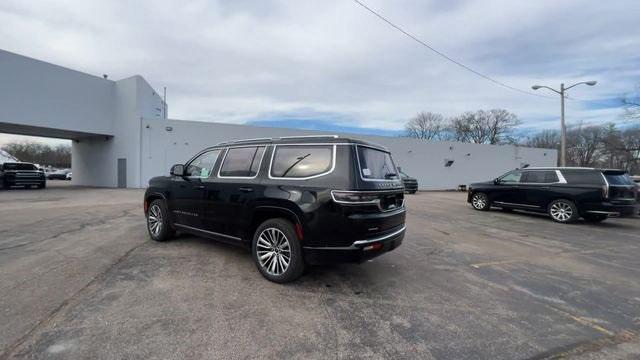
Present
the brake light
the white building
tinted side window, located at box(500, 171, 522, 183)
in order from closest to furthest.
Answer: the brake light
tinted side window, located at box(500, 171, 522, 183)
the white building

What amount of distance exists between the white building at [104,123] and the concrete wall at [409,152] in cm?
6

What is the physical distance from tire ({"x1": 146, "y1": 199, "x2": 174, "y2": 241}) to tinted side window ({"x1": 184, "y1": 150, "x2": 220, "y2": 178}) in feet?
2.95

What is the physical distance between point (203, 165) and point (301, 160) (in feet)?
6.88

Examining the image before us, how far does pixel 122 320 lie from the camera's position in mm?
3277

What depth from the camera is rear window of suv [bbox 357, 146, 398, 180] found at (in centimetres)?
416

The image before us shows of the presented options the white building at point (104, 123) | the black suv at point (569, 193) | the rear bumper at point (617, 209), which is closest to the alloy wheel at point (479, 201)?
the black suv at point (569, 193)

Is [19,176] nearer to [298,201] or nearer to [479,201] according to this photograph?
[298,201]

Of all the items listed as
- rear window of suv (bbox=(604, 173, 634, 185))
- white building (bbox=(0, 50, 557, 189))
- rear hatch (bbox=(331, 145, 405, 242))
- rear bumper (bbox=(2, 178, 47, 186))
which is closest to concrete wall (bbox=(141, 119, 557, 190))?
white building (bbox=(0, 50, 557, 189))

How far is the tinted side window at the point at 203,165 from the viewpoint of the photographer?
18.0ft

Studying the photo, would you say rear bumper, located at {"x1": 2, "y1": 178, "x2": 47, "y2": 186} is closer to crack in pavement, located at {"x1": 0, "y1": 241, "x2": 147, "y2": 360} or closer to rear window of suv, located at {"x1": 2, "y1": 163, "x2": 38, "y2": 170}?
rear window of suv, located at {"x1": 2, "y1": 163, "x2": 38, "y2": 170}

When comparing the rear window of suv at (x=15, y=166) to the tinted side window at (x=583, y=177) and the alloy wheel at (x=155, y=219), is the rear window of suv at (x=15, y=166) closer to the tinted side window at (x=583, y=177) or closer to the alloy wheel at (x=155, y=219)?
the alloy wheel at (x=155, y=219)

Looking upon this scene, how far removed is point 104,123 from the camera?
2270 cm

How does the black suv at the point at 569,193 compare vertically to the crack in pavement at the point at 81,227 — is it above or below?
above

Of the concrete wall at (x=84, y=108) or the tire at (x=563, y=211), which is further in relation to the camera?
the concrete wall at (x=84, y=108)
